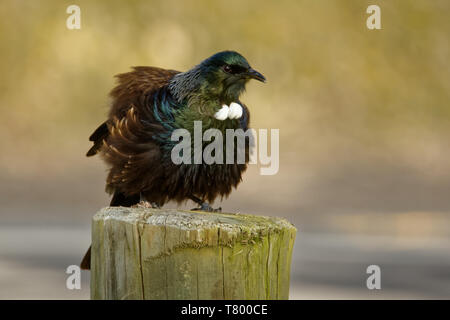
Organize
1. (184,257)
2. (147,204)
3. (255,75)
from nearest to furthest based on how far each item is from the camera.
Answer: (184,257) → (147,204) → (255,75)

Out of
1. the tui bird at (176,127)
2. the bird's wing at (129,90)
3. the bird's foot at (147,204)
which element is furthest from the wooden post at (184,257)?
the bird's wing at (129,90)

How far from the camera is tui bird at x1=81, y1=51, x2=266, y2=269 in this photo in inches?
185

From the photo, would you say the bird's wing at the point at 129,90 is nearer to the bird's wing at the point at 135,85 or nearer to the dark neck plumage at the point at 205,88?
the bird's wing at the point at 135,85

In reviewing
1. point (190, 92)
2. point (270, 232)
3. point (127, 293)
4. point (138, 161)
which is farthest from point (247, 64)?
point (127, 293)

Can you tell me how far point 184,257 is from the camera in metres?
3.06

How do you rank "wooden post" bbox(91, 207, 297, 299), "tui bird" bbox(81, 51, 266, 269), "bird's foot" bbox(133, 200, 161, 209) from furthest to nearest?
"tui bird" bbox(81, 51, 266, 269), "bird's foot" bbox(133, 200, 161, 209), "wooden post" bbox(91, 207, 297, 299)

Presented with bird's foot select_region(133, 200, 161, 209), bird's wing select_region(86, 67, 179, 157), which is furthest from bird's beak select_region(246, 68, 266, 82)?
bird's foot select_region(133, 200, 161, 209)

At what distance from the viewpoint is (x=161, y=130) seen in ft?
15.6

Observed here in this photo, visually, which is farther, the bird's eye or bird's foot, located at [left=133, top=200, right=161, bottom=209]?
the bird's eye

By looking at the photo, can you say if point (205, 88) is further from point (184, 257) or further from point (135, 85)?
point (184, 257)

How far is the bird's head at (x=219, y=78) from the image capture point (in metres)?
4.71

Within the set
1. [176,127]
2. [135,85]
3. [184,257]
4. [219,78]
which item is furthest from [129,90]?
[184,257]

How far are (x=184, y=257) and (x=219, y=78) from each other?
2.06 metres

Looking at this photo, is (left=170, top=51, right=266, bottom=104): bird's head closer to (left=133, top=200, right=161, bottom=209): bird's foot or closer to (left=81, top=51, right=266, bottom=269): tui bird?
(left=81, top=51, right=266, bottom=269): tui bird
